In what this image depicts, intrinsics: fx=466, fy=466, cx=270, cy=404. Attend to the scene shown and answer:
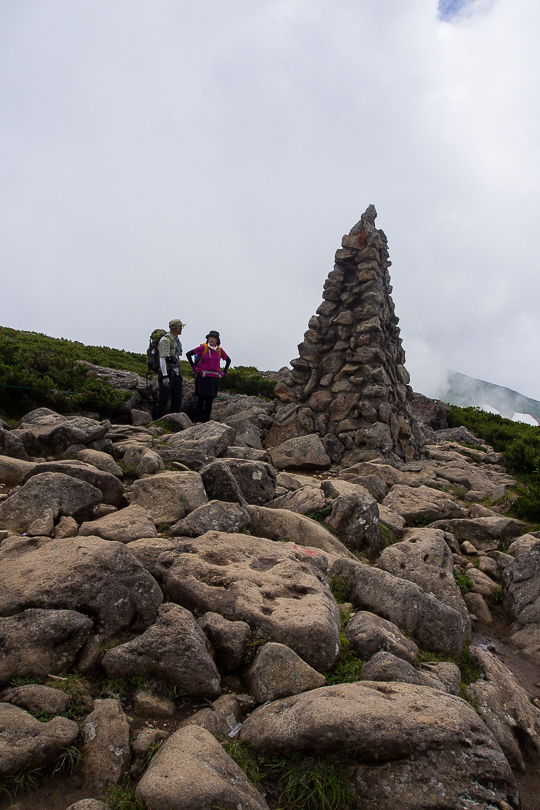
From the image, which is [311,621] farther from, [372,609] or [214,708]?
[372,609]

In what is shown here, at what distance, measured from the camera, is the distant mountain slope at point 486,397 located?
1569 inches

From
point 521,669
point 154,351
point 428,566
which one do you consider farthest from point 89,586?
point 154,351

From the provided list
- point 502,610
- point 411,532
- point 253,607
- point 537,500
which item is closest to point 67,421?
point 253,607

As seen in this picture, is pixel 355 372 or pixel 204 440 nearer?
pixel 204 440

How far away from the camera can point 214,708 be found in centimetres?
380

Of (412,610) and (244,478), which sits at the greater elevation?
(244,478)

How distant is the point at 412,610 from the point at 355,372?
9444mm

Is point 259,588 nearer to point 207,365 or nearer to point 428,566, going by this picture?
point 428,566

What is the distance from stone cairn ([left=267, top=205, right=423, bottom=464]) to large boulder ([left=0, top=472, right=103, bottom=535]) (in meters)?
7.91

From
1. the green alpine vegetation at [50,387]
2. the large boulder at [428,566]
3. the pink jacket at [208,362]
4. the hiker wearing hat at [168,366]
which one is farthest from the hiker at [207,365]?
the large boulder at [428,566]

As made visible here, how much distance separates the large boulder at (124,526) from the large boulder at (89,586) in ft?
3.16

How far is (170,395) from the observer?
588 inches

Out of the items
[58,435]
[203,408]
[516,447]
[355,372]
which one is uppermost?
[355,372]

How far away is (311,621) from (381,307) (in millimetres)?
12449
